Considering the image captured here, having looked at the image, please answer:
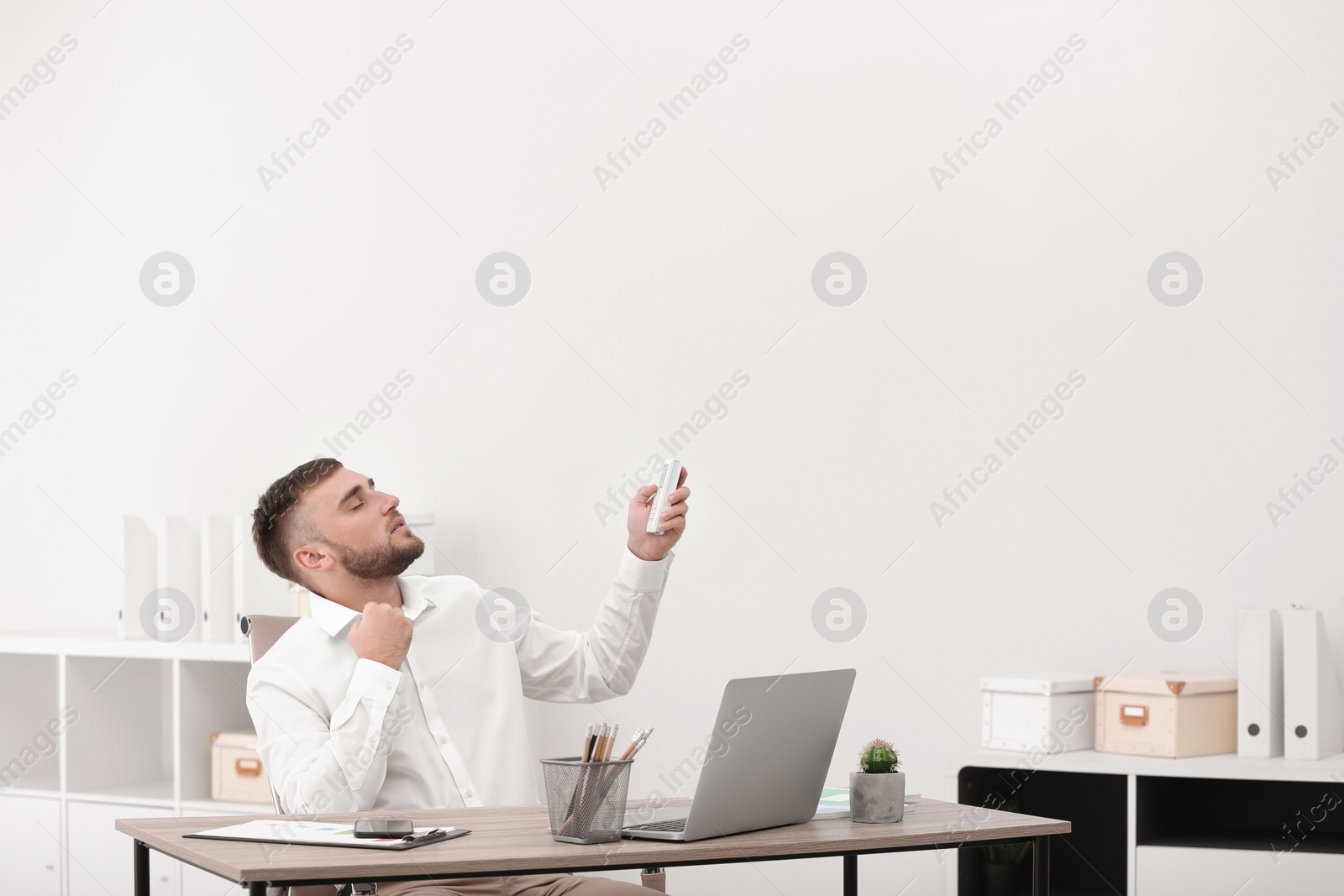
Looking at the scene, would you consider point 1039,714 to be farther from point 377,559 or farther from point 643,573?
point 377,559

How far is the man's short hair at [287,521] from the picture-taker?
8.13ft

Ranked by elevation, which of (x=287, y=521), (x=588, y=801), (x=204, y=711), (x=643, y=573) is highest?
(x=287, y=521)

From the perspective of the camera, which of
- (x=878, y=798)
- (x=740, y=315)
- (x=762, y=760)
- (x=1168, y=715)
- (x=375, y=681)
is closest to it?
(x=762, y=760)

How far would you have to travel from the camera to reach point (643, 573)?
246 cm

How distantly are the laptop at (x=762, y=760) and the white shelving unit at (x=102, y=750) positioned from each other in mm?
2094

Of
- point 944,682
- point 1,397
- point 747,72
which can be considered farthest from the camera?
point 1,397

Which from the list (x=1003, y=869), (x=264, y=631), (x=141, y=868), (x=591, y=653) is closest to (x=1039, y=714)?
(x=1003, y=869)

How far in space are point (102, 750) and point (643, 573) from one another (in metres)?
2.20

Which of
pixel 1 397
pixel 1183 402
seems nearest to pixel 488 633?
pixel 1183 402

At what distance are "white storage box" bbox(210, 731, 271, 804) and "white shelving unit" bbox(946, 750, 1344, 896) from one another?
5.85ft

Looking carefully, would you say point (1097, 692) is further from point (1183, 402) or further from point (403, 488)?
point (403, 488)

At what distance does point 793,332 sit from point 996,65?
2.67ft

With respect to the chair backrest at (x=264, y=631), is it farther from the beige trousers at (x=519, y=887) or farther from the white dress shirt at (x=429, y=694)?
the beige trousers at (x=519, y=887)

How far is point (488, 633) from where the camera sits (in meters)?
2.52
